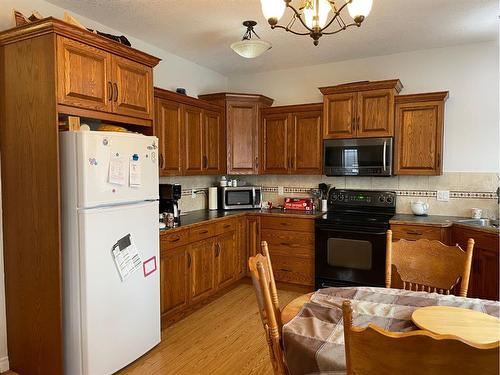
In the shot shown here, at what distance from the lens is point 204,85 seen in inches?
175

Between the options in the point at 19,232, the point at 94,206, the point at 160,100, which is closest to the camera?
the point at 94,206

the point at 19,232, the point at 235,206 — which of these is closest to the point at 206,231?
the point at 235,206

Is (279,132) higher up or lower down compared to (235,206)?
higher up

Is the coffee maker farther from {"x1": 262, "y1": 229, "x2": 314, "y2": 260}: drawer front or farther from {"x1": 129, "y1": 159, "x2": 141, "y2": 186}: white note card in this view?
{"x1": 262, "y1": 229, "x2": 314, "y2": 260}: drawer front

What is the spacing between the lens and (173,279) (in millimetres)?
3057

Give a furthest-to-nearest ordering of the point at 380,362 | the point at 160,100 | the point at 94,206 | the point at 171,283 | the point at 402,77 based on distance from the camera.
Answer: the point at 402,77 → the point at 160,100 → the point at 171,283 → the point at 94,206 → the point at 380,362

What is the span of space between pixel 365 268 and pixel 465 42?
2445 mm

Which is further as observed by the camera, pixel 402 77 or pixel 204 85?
pixel 204 85

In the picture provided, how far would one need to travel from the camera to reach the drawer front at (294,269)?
386 cm

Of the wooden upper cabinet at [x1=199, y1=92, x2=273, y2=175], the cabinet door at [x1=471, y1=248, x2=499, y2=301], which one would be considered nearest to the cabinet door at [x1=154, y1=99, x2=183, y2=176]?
the wooden upper cabinet at [x1=199, y1=92, x2=273, y2=175]

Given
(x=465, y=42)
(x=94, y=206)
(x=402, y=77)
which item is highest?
(x=465, y=42)

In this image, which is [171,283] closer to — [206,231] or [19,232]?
[206,231]

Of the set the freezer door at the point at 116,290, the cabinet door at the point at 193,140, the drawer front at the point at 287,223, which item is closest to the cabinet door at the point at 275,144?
the drawer front at the point at 287,223

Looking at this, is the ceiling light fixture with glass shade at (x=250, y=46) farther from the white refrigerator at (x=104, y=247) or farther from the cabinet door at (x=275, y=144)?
the cabinet door at (x=275, y=144)
